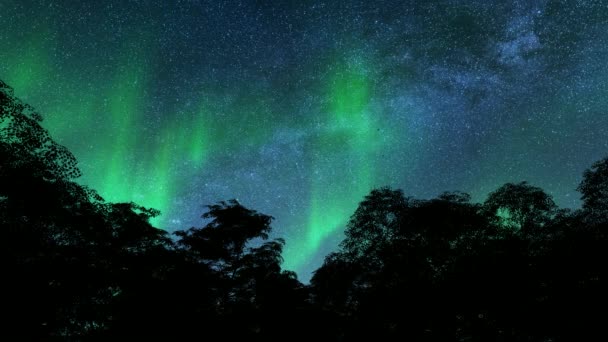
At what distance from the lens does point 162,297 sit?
14.4m

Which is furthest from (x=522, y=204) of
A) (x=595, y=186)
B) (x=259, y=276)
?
(x=259, y=276)

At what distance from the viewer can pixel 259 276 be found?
16.8 meters

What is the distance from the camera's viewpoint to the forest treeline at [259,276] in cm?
1274

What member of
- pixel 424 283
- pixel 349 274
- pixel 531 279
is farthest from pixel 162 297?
pixel 531 279

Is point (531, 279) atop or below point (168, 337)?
atop

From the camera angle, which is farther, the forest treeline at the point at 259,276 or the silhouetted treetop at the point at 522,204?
the silhouetted treetop at the point at 522,204

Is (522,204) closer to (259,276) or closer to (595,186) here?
(595,186)

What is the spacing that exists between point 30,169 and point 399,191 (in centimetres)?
1966

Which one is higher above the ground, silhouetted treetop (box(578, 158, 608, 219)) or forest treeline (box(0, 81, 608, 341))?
silhouetted treetop (box(578, 158, 608, 219))

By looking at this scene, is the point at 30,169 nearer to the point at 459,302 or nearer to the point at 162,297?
the point at 162,297

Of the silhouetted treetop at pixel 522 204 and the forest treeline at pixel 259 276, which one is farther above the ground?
the silhouetted treetop at pixel 522 204

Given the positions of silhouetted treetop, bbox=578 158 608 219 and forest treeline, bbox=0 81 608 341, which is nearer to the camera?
forest treeline, bbox=0 81 608 341

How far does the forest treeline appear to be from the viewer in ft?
41.8

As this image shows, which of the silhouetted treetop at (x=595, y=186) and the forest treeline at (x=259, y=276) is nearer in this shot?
the forest treeline at (x=259, y=276)
